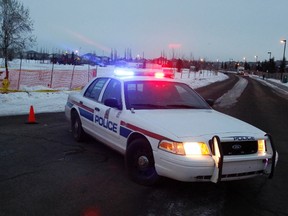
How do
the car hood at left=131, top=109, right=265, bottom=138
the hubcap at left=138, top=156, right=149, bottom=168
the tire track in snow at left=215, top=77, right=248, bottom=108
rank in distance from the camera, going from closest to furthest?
the car hood at left=131, top=109, right=265, bottom=138
the hubcap at left=138, top=156, right=149, bottom=168
the tire track in snow at left=215, top=77, right=248, bottom=108

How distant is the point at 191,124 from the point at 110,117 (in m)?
1.61

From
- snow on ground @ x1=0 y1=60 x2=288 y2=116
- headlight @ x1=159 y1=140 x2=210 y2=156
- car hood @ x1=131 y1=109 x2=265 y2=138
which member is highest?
car hood @ x1=131 y1=109 x2=265 y2=138

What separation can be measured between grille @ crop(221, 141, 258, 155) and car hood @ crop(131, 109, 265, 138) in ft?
0.40

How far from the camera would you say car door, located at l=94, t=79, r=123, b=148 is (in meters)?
5.96

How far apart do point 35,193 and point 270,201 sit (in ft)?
9.88

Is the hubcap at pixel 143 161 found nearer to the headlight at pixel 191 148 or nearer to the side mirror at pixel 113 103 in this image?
the headlight at pixel 191 148

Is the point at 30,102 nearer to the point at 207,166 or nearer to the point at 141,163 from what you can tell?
the point at 141,163

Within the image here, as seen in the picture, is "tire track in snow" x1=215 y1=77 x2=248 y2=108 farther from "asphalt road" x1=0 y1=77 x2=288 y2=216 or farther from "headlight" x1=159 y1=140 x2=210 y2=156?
"headlight" x1=159 y1=140 x2=210 y2=156

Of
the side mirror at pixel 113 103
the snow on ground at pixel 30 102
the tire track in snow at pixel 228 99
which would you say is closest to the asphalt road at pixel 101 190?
the side mirror at pixel 113 103

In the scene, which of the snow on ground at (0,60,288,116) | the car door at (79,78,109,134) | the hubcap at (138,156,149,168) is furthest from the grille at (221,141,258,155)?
the snow on ground at (0,60,288,116)

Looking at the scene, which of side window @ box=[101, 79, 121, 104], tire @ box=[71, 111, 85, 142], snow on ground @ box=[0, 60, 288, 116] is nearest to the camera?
side window @ box=[101, 79, 121, 104]

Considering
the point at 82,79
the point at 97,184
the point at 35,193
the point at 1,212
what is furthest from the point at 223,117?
the point at 82,79

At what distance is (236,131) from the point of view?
4941 mm

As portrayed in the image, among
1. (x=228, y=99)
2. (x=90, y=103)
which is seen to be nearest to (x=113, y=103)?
(x=90, y=103)
